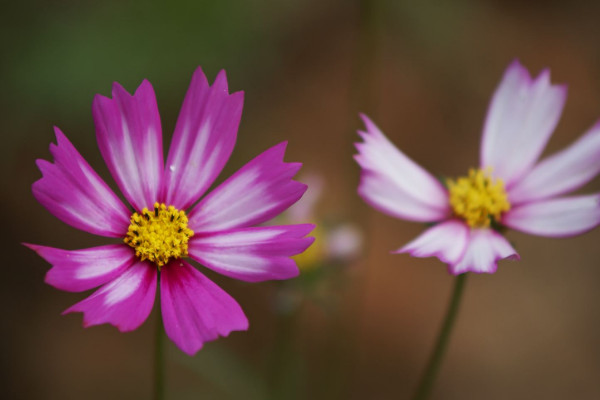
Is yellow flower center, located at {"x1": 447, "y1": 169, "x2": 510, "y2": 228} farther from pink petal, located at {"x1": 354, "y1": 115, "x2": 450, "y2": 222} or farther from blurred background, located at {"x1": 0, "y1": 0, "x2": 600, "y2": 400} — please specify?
blurred background, located at {"x1": 0, "y1": 0, "x2": 600, "y2": 400}

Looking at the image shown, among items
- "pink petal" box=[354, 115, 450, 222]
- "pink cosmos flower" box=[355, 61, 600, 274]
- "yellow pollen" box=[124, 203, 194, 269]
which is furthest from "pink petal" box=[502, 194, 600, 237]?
"yellow pollen" box=[124, 203, 194, 269]

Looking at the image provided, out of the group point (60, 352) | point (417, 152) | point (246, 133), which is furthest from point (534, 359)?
point (60, 352)

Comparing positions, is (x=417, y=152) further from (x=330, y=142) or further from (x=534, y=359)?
(x=534, y=359)

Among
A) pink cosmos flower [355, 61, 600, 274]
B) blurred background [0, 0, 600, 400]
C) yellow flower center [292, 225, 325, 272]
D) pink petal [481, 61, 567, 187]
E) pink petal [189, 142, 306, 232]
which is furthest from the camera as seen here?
blurred background [0, 0, 600, 400]

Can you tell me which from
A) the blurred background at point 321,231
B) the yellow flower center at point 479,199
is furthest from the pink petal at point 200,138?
the blurred background at point 321,231

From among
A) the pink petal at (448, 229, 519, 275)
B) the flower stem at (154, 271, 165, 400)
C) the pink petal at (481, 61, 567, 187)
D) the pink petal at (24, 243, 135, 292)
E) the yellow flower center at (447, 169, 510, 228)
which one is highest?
the pink petal at (481, 61, 567, 187)

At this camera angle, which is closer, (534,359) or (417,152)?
(534,359)

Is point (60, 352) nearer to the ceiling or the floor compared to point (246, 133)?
nearer to the floor
